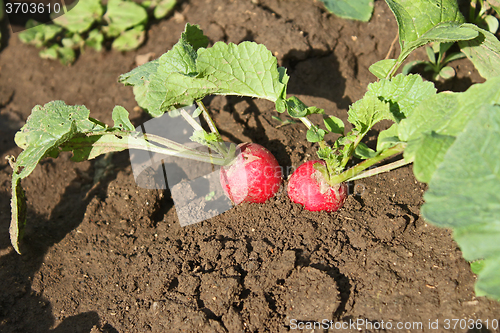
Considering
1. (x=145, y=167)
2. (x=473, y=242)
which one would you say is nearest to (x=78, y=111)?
(x=145, y=167)

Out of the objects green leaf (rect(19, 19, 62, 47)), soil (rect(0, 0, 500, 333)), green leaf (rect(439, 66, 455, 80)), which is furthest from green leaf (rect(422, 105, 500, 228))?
green leaf (rect(19, 19, 62, 47))

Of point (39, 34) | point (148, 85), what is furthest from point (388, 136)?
point (39, 34)

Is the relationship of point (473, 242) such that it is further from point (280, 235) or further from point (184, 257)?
point (184, 257)

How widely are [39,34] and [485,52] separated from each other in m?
3.63

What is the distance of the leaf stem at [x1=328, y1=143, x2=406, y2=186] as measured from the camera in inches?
62.3

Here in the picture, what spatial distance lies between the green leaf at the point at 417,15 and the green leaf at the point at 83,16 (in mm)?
2681

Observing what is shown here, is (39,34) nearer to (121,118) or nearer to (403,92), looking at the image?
(121,118)

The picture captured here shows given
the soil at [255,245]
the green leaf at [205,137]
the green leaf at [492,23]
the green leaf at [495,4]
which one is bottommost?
the soil at [255,245]

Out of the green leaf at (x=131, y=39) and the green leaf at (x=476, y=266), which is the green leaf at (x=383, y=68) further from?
the green leaf at (x=131, y=39)

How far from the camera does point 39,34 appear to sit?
3.34 metres

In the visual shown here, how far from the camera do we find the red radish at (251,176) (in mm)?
2020

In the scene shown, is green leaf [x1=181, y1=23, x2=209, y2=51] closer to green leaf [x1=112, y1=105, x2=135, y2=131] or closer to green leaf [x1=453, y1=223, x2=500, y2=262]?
green leaf [x1=112, y1=105, x2=135, y2=131]

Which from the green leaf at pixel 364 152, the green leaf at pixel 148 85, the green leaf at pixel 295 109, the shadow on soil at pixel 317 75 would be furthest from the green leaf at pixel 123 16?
the green leaf at pixel 364 152

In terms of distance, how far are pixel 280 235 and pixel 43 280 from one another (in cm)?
138
